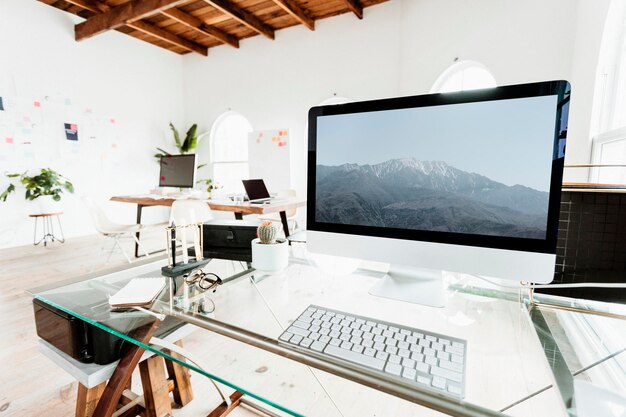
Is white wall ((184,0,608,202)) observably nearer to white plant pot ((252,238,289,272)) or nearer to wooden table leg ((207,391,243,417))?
white plant pot ((252,238,289,272))

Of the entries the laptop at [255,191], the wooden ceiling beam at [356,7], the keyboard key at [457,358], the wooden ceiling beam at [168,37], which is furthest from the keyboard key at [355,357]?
the wooden ceiling beam at [168,37]

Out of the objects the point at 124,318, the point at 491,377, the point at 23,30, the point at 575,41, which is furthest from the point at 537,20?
the point at 23,30

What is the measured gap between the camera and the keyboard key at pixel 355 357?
53 cm

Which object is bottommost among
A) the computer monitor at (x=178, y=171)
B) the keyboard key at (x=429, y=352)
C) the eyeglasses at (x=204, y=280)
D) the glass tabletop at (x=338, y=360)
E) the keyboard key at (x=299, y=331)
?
the glass tabletop at (x=338, y=360)

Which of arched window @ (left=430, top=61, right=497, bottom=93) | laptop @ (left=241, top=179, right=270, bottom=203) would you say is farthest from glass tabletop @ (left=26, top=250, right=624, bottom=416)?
arched window @ (left=430, top=61, right=497, bottom=93)

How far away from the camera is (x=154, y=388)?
107 cm

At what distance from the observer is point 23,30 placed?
4102 mm

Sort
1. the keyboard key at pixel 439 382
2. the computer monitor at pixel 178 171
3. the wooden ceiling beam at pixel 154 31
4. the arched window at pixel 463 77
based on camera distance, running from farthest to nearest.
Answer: the wooden ceiling beam at pixel 154 31 → the arched window at pixel 463 77 → the computer monitor at pixel 178 171 → the keyboard key at pixel 439 382

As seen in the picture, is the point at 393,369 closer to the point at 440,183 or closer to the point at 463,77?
the point at 440,183

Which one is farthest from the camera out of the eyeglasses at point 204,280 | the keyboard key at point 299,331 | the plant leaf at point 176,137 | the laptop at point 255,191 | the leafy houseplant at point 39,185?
the plant leaf at point 176,137

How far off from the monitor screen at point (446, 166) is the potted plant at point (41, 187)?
4835 millimetres

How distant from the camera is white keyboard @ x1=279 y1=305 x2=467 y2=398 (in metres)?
0.51

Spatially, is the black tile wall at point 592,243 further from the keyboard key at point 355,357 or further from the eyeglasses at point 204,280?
the eyeglasses at point 204,280

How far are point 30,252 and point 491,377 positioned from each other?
17.3 feet
